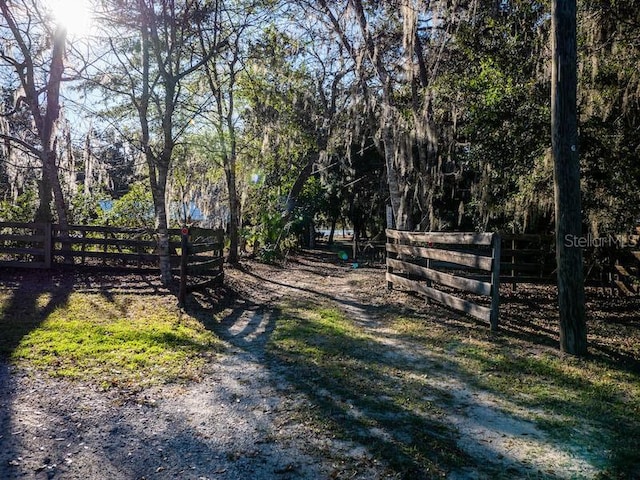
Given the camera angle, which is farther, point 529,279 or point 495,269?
point 529,279

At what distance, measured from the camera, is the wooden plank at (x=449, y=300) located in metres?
6.55

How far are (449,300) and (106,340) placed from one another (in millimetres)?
5181

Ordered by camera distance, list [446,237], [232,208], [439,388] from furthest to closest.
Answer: [232,208] → [446,237] → [439,388]

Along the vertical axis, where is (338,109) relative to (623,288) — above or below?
above

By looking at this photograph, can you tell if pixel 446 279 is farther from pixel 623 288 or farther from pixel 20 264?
pixel 20 264

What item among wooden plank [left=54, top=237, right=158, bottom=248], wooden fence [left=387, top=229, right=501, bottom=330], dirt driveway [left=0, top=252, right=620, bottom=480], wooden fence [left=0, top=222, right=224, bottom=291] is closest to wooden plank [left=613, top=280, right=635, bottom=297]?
wooden fence [left=387, top=229, right=501, bottom=330]

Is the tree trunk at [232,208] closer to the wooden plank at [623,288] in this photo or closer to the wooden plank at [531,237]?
the wooden plank at [531,237]

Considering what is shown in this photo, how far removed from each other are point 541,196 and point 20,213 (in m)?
13.0

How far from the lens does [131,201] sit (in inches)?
546

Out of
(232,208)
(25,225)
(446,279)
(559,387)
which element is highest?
(232,208)

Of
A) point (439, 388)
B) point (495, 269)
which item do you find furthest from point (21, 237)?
point (495, 269)

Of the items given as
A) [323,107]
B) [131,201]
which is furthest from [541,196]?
[131,201]

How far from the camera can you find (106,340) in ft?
17.7

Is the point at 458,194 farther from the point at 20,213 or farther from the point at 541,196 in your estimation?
the point at 20,213
